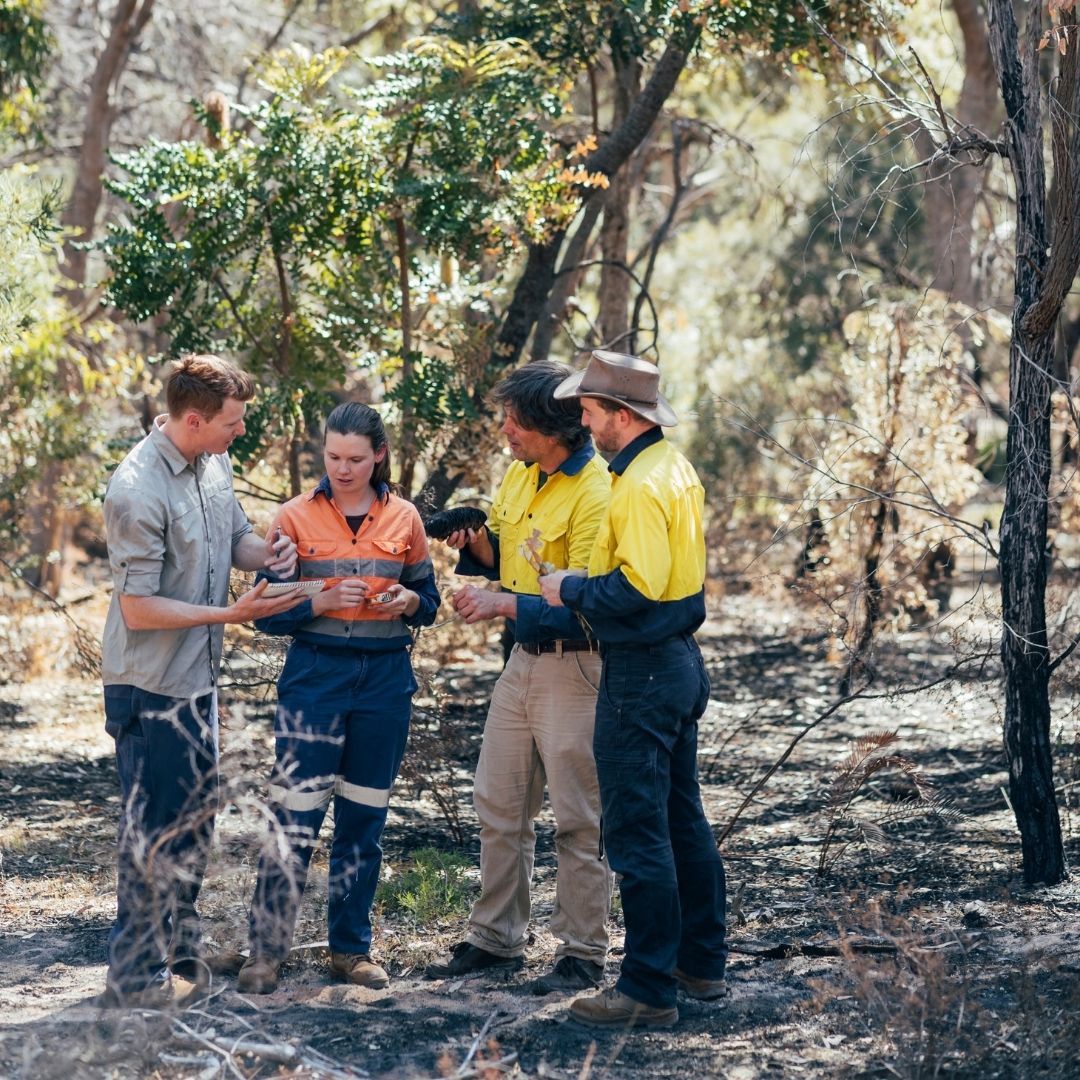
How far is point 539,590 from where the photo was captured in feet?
16.0

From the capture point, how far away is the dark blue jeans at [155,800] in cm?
439

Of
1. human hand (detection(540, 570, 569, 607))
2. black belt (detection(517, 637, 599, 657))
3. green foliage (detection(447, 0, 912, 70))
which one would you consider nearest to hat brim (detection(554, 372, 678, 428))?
human hand (detection(540, 570, 569, 607))

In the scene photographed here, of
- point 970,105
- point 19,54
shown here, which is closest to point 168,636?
point 19,54

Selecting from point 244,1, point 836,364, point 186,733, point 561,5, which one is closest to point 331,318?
point 561,5

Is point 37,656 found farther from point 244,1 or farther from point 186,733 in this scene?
point 244,1

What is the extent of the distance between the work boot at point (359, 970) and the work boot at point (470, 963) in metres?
0.19

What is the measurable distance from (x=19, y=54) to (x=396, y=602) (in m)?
8.71

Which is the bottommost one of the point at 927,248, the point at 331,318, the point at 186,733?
the point at 186,733

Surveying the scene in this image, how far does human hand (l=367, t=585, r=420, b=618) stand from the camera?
4.71 meters

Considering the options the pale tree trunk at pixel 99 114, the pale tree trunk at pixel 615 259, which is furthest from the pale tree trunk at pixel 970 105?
the pale tree trunk at pixel 99 114

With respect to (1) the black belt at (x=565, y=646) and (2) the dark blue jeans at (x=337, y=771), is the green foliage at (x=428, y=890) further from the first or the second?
(1) the black belt at (x=565, y=646)

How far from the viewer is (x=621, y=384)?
14.7 feet

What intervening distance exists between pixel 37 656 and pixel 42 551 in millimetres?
2952

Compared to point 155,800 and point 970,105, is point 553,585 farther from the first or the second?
point 970,105
